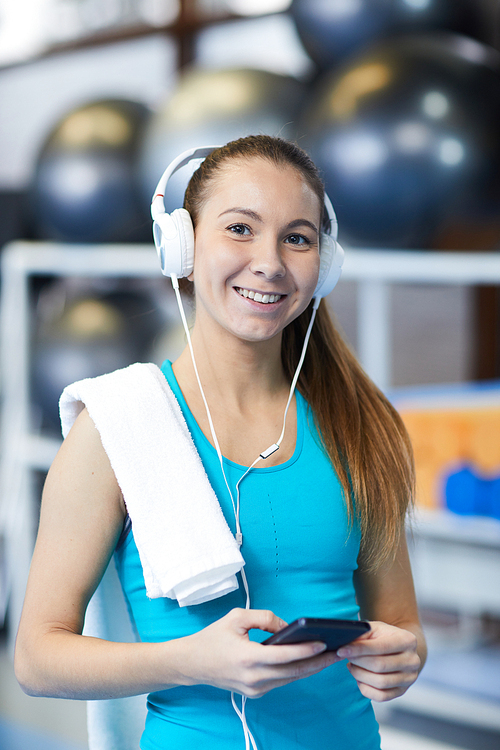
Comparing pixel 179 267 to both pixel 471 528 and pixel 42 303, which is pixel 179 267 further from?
pixel 42 303

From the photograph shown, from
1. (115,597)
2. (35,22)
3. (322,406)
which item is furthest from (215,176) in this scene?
(35,22)

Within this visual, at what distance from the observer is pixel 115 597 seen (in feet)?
3.21

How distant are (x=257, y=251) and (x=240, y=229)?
0.12 feet

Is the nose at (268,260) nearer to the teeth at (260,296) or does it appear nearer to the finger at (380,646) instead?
the teeth at (260,296)

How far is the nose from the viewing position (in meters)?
0.86

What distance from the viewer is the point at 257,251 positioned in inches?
34.7

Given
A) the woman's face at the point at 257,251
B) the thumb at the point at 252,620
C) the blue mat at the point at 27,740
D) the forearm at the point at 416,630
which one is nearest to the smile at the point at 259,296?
the woman's face at the point at 257,251

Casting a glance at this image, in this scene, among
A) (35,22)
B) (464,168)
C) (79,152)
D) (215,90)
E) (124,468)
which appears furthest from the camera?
(35,22)

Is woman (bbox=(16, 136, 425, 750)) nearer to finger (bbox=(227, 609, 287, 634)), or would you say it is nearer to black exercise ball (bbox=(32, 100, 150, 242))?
finger (bbox=(227, 609, 287, 634))

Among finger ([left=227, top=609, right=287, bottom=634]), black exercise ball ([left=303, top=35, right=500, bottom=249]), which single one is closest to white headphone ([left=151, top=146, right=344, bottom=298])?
finger ([left=227, top=609, right=287, bottom=634])

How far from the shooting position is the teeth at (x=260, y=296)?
2.90ft

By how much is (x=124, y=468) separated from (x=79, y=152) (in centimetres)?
172

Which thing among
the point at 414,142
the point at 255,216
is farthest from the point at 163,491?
the point at 414,142

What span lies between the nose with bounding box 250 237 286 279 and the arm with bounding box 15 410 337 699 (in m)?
0.24
